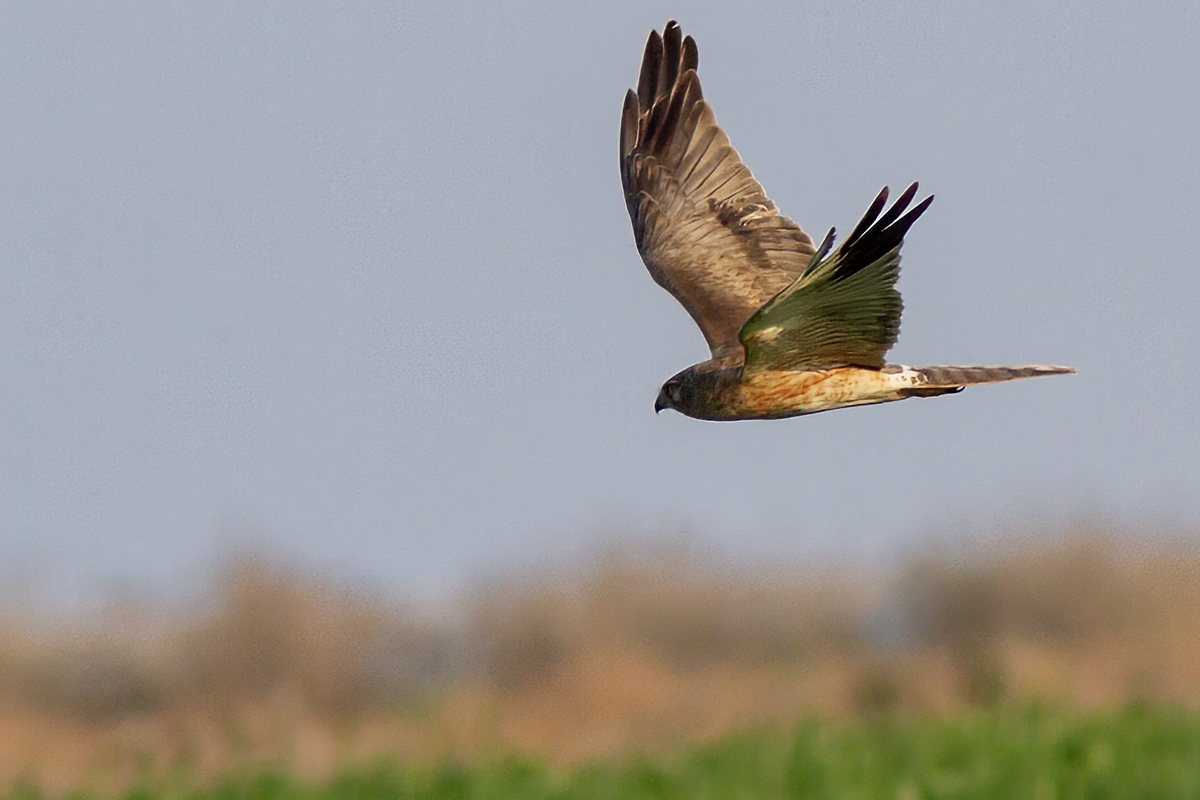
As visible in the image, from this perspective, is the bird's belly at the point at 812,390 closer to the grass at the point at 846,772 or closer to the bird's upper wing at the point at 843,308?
the bird's upper wing at the point at 843,308

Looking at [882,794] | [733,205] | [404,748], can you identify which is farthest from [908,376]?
[404,748]

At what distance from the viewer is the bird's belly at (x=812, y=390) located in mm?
6648

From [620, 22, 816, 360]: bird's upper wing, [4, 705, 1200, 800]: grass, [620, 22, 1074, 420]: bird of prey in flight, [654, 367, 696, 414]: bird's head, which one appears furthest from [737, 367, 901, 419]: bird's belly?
[4, 705, 1200, 800]: grass

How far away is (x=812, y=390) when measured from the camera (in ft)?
21.9

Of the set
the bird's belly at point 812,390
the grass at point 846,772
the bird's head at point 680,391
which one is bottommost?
the grass at point 846,772

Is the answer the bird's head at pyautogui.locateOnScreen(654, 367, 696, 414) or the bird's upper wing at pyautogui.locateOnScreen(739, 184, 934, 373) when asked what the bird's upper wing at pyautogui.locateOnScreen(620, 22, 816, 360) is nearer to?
the bird's head at pyautogui.locateOnScreen(654, 367, 696, 414)

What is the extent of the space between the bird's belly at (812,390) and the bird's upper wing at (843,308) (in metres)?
0.05

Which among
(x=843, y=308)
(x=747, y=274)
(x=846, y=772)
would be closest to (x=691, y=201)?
(x=747, y=274)

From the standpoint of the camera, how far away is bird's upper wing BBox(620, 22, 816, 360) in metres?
8.11

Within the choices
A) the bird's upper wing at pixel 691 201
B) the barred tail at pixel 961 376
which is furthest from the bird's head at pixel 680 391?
the barred tail at pixel 961 376

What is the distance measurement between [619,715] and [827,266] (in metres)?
15.5

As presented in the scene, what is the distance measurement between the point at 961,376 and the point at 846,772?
8907mm

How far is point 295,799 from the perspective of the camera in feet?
47.5

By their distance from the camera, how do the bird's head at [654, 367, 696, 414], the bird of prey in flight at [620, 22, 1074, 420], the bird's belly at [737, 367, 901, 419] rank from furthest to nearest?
the bird's head at [654, 367, 696, 414] < the bird's belly at [737, 367, 901, 419] < the bird of prey in flight at [620, 22, 1074, 420]
